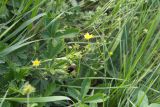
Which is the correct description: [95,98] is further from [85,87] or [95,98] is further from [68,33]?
[68,33]

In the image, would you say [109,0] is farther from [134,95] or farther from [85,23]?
[134,95]

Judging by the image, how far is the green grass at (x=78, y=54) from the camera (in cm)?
129

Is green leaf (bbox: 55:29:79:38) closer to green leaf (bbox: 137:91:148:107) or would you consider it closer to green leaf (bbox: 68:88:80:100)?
green leaf (bbox: 68:88:80:100)

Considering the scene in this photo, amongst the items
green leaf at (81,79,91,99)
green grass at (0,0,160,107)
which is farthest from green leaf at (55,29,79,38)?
green leaf at (81,79,91,99)

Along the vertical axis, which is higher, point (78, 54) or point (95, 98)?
point (78, 54)

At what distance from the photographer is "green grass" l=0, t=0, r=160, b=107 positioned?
1286 millimetres

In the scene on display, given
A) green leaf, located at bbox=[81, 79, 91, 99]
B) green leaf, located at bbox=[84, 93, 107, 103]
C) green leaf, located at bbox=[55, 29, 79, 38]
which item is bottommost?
green leaf, located at bbox=[84, 93, 107, 103]

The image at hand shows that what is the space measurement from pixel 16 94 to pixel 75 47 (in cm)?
30

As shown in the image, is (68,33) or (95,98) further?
(68,33)

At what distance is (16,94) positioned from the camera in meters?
1.28

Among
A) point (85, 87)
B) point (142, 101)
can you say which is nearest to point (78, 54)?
point (85, 87)

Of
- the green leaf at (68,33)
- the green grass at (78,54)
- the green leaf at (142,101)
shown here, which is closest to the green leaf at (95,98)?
the green grass at (78,54)

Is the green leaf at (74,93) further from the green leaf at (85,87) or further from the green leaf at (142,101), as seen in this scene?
the green leaf at (142,101)

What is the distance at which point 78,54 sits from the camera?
1281 millimetres
